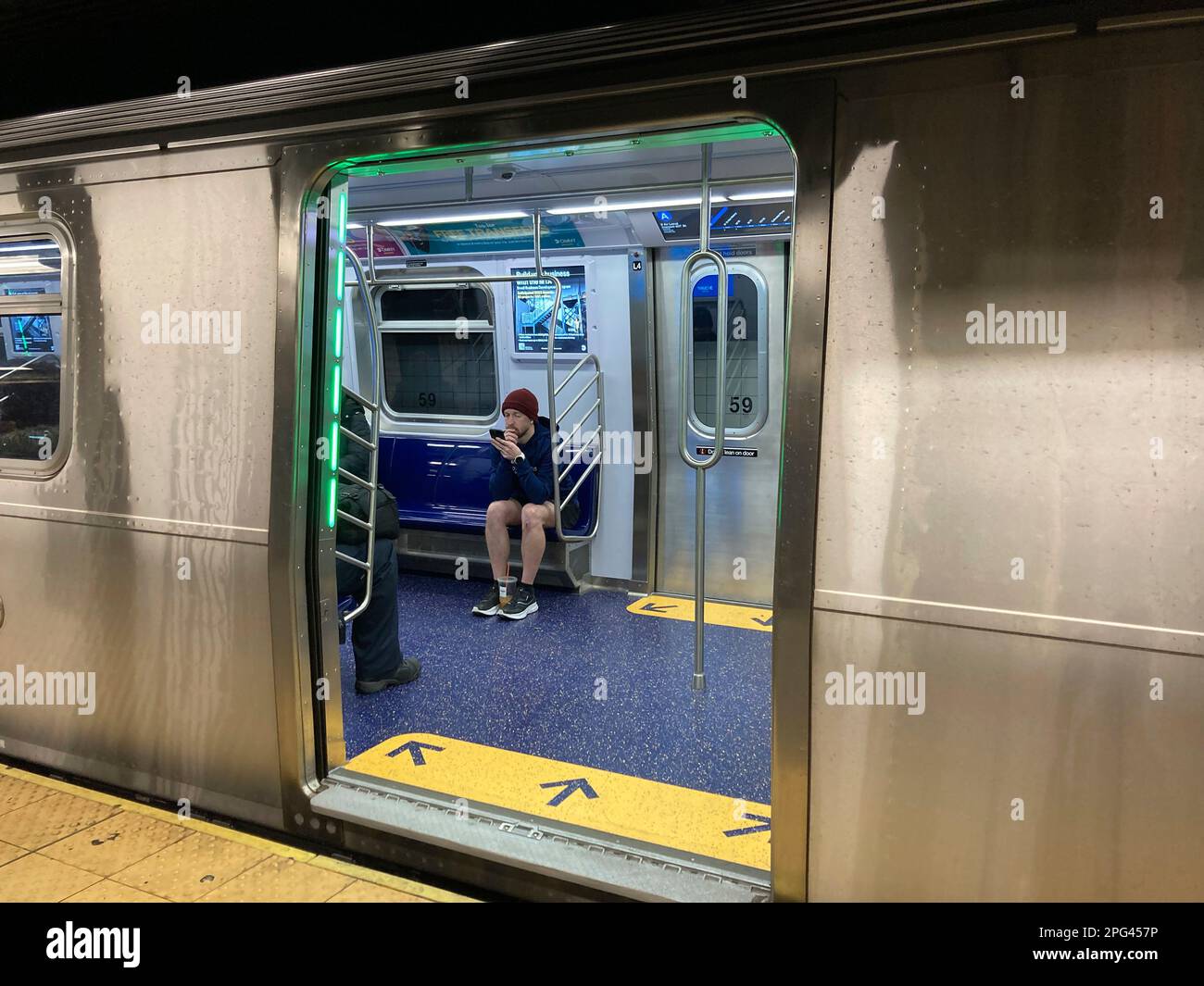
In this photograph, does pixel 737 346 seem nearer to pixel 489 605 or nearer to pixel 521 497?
pixel 521 497

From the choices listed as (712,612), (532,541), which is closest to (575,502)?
(532,541)

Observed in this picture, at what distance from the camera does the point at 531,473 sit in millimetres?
5641

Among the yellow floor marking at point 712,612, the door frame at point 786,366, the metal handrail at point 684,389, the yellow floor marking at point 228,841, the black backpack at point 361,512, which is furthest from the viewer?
the yellow floor marking at point 712,612

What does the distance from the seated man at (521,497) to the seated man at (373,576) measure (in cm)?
129

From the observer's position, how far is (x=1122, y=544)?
196cm

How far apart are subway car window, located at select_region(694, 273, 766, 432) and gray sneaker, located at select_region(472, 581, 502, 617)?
191 cm

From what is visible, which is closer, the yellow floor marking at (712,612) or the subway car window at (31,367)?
the subway car window at (31,367)

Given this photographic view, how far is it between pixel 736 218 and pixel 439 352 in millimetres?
2882

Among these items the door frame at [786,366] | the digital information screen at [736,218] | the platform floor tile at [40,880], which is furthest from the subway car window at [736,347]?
the platform floor tile at [40,880]

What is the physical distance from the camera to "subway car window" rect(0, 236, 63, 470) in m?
3.55

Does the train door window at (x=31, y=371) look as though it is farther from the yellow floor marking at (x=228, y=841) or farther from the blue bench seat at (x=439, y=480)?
the blue bench seat at (x=439, y=480)

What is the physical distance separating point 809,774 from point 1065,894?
25.4 inches

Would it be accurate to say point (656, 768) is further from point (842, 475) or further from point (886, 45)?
point (886, 45)

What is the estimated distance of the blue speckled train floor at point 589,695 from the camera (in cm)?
361
